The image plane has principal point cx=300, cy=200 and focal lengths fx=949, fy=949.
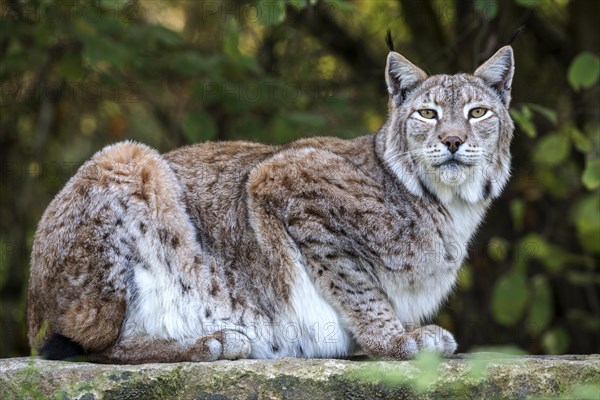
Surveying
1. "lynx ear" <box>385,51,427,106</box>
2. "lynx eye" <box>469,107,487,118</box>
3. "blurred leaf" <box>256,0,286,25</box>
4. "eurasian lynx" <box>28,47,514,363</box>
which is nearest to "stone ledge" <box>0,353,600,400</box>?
"eurasian lynx" <box>28,47,514,363</box>

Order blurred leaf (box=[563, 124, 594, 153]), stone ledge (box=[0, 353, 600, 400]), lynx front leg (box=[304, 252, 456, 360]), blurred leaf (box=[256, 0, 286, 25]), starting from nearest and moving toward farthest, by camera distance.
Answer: stone ledge (box=[0, 353, 600, 400])
lynx front leg (box=[304, 252, 456, 360])
blurred leaf (box=[256, 0, 286, 25])
blurred leaf (box=[563, 124, 594, 153])

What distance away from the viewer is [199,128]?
901cm

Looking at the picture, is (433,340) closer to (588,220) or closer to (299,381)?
(299,381)

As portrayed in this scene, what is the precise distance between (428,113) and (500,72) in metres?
0.66

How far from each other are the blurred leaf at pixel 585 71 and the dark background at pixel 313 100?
0.65 metres

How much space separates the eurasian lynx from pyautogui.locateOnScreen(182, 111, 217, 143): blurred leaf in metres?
2.53

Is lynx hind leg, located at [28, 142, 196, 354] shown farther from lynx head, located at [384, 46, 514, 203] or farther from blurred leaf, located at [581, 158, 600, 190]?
blurred leaf, located at [581, 158, 600, 190]

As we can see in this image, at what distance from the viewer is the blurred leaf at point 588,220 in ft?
27.1

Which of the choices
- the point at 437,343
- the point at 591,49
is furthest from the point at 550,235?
the point at 437,343

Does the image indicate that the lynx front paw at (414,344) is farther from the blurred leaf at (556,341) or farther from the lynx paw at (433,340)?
the blurred leaf at (556,341)

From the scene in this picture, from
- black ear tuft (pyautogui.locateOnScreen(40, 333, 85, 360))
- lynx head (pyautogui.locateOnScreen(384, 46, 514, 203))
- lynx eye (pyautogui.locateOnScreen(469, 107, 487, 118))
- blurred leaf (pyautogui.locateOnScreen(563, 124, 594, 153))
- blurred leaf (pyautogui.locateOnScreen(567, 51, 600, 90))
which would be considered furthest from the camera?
blurred leaf (pyautogui.locateOnScreen(563, 124, 594, 153))

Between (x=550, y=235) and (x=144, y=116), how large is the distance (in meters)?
5.56

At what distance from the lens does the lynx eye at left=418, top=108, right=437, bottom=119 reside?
6.19 metres

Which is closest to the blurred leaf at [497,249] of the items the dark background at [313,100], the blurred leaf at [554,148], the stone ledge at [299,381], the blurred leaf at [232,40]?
the dark background at [313,100]
